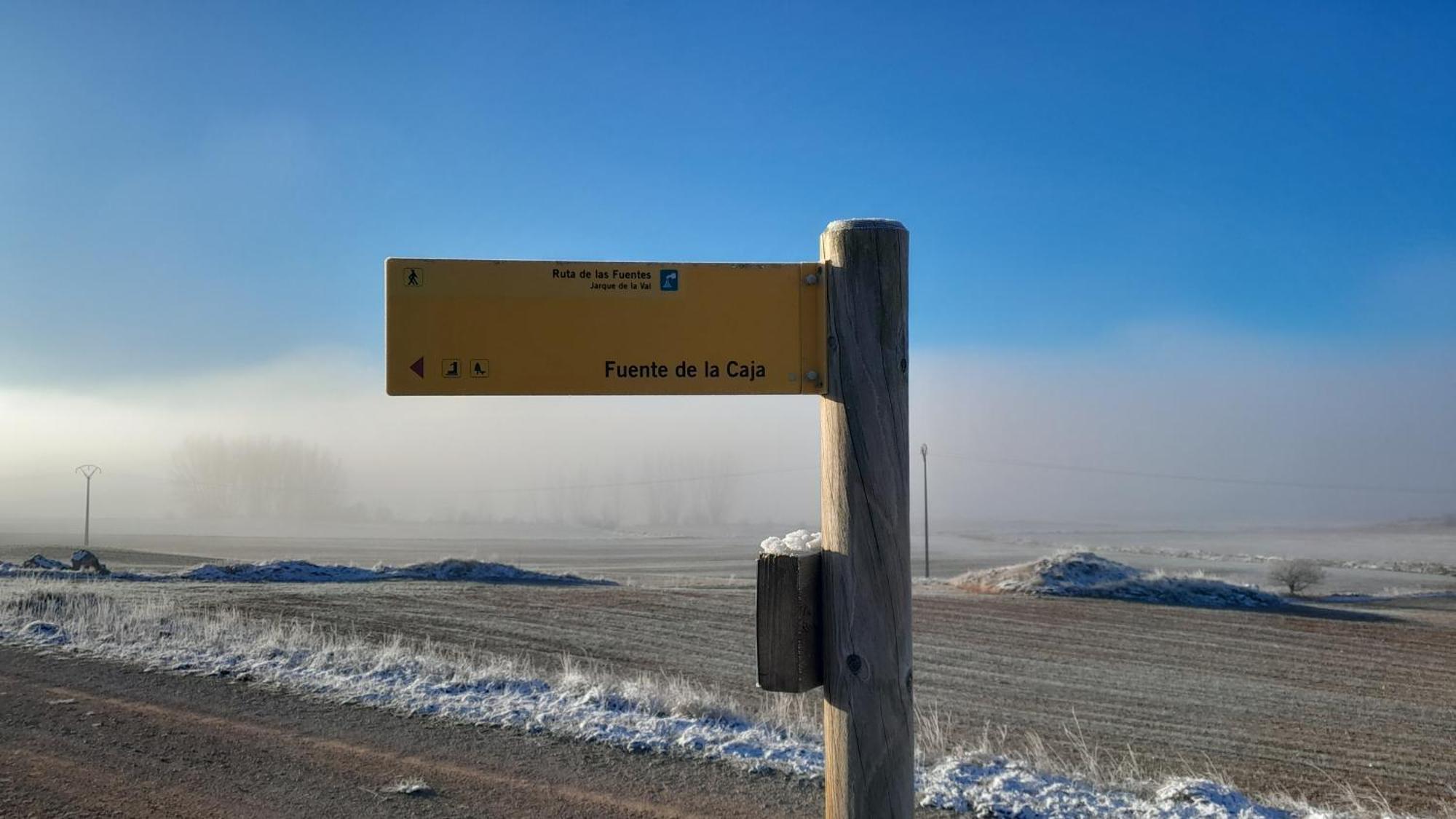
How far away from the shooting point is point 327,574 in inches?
969

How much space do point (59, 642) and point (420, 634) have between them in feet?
18.8

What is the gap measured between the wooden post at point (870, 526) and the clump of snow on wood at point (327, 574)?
21550 millimetres

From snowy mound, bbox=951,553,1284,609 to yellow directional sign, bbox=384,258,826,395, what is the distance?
24804 mm

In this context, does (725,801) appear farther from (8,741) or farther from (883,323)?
(8,741)

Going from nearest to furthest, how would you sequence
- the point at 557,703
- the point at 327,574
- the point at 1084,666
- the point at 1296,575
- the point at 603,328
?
the point at 603,328, the point at 557,703, the point at 1084,666, the point at 327,574, the point at 1296,575

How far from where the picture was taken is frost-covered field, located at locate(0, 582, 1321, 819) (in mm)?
5258

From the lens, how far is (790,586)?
2.70m

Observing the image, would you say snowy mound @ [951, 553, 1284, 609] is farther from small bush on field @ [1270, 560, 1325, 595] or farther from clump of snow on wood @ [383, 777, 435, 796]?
clump of snow on wood @ [383, 777, 435, 796]

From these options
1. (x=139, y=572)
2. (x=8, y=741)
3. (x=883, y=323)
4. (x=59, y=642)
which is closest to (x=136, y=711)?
(x=8, y=741)

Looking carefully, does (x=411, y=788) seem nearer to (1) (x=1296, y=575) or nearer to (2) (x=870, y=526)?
(2) (x=870, y=526)

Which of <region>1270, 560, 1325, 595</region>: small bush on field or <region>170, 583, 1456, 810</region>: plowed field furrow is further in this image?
<region>1270, 560, 1325, 595</region>: small bush on field

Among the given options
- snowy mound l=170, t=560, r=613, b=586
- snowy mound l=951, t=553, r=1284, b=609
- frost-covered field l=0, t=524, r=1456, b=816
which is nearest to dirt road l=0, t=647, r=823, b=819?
frost-covered field l=0, t=524, r=1456, b=816

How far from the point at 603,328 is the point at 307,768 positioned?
4.07 metres

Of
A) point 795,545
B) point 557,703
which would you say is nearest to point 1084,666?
point 557,703
